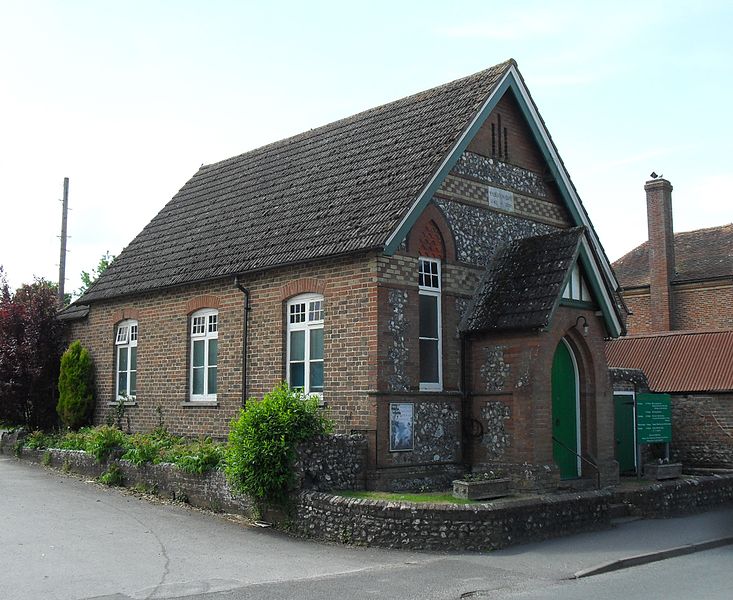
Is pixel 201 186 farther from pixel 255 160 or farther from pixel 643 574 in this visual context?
pixel 643 574

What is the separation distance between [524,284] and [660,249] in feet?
69.8

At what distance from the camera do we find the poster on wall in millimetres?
14844

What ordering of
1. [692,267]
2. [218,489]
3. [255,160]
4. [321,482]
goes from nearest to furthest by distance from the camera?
[321,482]
[218,489]
[255,160]
[692,267]

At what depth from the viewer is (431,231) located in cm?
1627

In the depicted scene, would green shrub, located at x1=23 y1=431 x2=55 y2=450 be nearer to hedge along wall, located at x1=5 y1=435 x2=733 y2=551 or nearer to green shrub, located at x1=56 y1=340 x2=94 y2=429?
green shrub, located at x1=56 y1=340 x2=94 y2=429

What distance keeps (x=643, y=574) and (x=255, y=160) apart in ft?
53.3

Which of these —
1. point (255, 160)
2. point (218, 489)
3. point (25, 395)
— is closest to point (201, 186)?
point (255, 160)

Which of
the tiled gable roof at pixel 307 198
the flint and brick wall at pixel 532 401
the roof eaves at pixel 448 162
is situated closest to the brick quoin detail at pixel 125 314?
the tiled gable roof at pixel 307 198

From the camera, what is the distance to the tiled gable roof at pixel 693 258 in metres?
34.1

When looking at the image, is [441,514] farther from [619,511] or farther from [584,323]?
[584,323]

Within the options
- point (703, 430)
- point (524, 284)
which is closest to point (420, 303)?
point (524, 284)

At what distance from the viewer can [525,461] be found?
14859 millimetres

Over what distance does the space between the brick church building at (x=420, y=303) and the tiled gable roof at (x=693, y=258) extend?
16796 millimetres

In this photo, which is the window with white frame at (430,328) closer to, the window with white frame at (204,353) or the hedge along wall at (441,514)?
the hedge along wall at (441,514)
